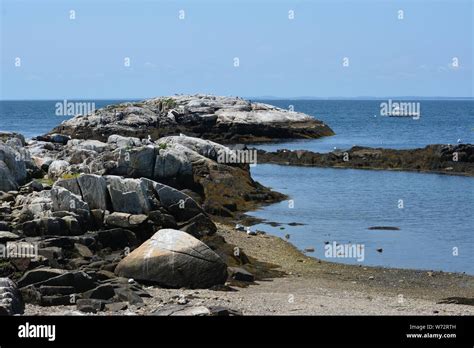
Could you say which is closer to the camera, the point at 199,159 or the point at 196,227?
the point at 196,227

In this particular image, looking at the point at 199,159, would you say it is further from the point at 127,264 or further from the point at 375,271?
the point at 127,264

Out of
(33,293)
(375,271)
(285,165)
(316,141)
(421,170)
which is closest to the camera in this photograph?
(33,293)

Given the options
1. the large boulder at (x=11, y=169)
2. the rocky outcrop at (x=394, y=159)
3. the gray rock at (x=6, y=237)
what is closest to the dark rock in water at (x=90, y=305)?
the gray rock at (x=6, y=237)

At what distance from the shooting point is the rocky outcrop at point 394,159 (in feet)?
208

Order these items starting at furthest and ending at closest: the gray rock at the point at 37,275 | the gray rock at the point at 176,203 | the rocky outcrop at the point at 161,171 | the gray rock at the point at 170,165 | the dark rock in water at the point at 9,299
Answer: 1. the gray rock at the point at 170,165
2. the gray rock at the point at 176,203
3. the rocky outcrop at the point at 161,171
4. the gray rock at the point at 37,275
5. the dark rock in water at the point at 9,299

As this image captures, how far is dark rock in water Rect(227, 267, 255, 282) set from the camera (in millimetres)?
23484

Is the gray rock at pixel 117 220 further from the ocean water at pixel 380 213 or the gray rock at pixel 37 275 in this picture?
the ocean water at pixel 380 213

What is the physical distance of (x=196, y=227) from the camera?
2819 cm

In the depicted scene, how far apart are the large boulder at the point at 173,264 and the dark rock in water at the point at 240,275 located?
1.29 meters

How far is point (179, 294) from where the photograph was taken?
2009 centimetres
